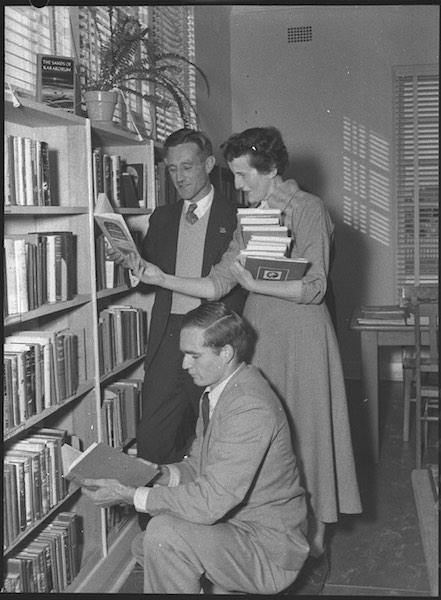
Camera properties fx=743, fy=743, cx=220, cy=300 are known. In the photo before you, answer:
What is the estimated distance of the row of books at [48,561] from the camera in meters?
2.24

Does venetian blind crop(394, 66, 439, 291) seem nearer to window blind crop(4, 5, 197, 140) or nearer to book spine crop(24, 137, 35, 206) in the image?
window blind crop(4, 5, 197, 140)

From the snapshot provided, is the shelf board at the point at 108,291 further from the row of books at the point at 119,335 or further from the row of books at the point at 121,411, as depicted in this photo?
the row of books at the point at 121,411

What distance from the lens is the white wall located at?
20.5 ft

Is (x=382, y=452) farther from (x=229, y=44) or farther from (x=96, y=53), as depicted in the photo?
(x=229, y=44)

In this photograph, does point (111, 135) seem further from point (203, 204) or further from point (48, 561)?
point (48, 561)

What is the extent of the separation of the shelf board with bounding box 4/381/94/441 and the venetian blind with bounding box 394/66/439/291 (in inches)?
164

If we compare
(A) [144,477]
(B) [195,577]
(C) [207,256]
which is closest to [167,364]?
(C) [207,256]

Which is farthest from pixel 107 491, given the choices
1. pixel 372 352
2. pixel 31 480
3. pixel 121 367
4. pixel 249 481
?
pixel 372 352

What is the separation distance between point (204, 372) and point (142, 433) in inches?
39.7

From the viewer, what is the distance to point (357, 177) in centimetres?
635

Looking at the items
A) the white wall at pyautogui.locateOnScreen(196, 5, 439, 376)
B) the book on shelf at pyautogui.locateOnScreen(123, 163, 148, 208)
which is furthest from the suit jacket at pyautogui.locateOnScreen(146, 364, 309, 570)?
the white wall at pyautogui.locateOnScreen(196, 5, 439, 376)

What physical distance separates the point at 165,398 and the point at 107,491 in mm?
948

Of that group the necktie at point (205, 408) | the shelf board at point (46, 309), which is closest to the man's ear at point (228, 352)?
the necktie at point (205, 408)

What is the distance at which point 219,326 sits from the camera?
2.20 meters
